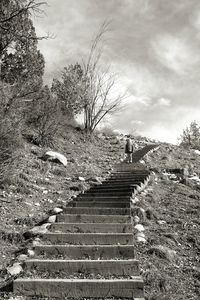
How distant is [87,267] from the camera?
4848 millimetres

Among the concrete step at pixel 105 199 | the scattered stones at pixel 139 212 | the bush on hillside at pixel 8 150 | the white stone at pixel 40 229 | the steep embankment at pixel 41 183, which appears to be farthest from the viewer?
the bush on hillside at pixel 8 150

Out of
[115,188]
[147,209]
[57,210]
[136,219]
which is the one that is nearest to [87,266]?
[136,219]

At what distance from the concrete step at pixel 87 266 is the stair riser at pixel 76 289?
388 mm

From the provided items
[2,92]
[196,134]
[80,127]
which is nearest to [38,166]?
[2,92]

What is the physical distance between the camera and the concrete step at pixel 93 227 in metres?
6.25

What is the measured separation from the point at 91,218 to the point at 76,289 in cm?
240

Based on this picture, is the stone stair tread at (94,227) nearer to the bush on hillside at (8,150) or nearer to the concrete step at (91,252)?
the concrete step at (91,252)

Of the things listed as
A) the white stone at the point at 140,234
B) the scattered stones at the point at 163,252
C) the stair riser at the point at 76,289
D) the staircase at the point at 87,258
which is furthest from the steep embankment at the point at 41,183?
the scattered stones at the point at 163,252

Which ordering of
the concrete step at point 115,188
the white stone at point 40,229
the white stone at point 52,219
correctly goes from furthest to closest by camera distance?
the concrete step at point 115,188 < the white stone at point 52,219 < the white stone at point 40,229

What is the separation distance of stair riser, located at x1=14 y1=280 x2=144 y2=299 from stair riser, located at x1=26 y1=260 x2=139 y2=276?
1.27ft

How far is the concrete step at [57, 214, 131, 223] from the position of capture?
6.74 metres

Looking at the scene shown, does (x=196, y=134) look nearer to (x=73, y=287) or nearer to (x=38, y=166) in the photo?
(x=38, y=166)

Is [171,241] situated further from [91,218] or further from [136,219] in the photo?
[91,218]

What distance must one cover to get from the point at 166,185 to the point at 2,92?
5.99 meters
